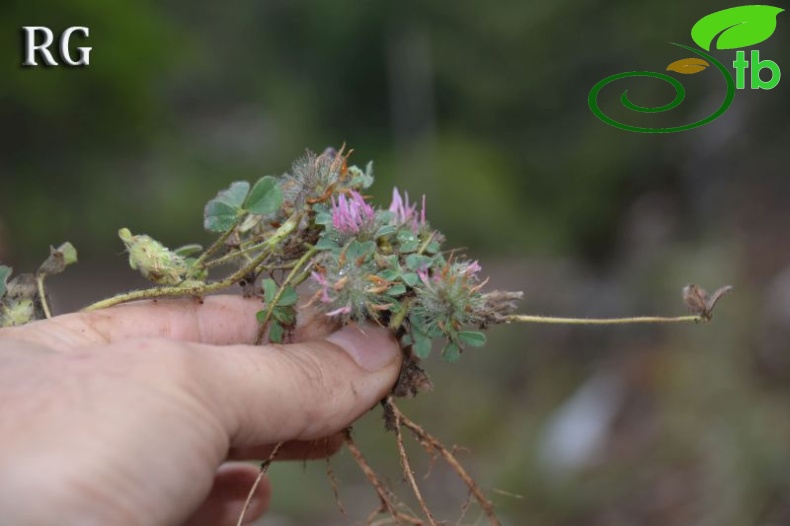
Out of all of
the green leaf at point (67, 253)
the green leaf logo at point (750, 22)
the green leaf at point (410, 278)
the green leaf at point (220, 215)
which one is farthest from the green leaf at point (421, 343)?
the green leaf logo at point (750, 22)

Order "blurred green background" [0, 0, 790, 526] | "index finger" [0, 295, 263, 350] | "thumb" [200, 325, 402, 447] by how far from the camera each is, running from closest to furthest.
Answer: "thumb" [200, 325, 402, 447] → "index finger" [0, 295, 263, 350] → "blurred green background" [0, 0, 790, 526]

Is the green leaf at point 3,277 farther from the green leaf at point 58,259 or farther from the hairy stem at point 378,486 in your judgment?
the hairy stem at point 378,486

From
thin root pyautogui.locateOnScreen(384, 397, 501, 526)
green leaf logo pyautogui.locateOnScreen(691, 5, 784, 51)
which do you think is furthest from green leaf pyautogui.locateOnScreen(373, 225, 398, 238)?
green leaf logo pyautogui.locateOnScreen(691, 5, 784, 51)

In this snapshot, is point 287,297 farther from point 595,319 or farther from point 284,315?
point 595,319

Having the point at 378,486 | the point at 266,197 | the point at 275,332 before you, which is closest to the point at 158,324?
the point at 275,332

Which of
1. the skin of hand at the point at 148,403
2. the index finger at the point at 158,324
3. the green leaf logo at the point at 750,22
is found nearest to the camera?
the skin of hand at the point at 148,403

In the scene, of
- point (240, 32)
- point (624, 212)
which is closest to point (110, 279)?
point (240, 32)

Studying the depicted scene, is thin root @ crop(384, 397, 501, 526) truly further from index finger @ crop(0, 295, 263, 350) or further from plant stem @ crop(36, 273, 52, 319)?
plant stem @ crop(36, 273, 52, 319)

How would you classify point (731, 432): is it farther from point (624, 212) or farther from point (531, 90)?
point (531, 90)
